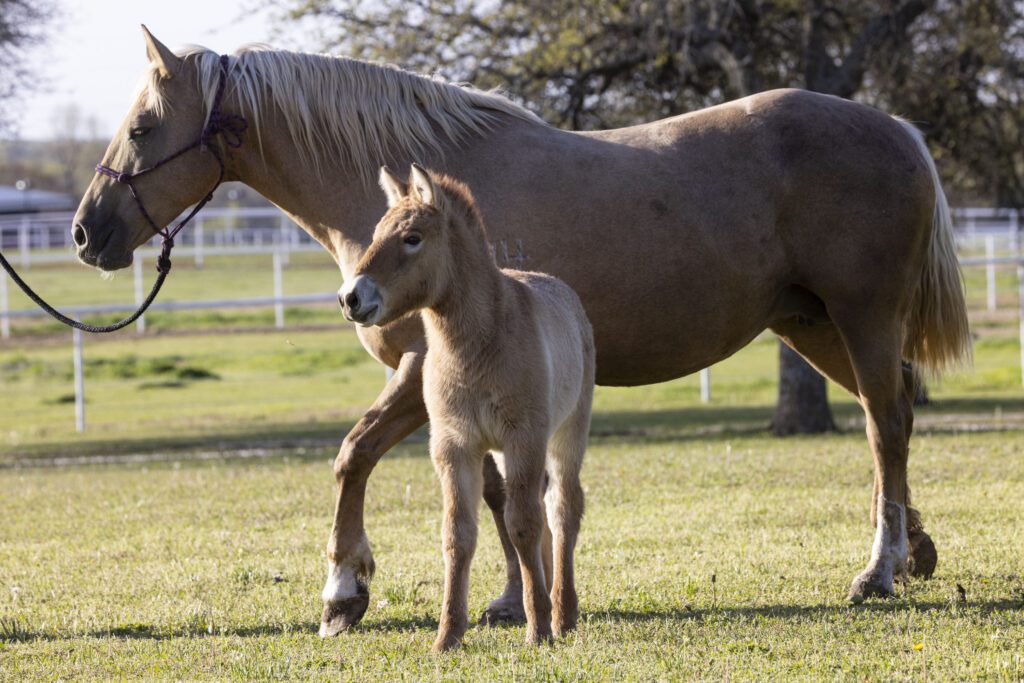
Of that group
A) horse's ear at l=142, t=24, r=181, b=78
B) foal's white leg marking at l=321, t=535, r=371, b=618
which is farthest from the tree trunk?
horse's ear at l=142, t=24, r=181, b=78

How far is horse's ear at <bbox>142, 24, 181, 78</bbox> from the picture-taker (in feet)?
19.9

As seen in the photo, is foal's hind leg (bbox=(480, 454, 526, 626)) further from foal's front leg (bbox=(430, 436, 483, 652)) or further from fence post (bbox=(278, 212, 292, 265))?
fence post (bbox=(278, 212, 292, 265))

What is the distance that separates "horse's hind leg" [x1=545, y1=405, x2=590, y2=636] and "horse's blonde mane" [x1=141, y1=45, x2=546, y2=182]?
1701 millimetres

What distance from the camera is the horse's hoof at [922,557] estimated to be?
21.0 feet

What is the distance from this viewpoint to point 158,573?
23.2ft

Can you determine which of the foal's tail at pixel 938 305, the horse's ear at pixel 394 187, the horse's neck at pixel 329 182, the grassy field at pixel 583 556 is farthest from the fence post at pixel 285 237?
the horse's ear at pixel 394 187

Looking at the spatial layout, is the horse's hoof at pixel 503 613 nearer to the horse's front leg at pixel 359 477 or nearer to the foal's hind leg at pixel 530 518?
the horse's front leg at pixel 359 477

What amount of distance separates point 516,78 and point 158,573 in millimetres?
7875

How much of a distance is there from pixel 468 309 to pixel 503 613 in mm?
1658

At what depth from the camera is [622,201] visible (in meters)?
6.35

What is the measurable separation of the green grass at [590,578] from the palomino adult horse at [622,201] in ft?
1.61

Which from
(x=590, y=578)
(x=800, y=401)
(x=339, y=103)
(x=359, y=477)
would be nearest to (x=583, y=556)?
(x=590, y=578)

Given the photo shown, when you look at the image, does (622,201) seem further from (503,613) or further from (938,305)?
(503,613)

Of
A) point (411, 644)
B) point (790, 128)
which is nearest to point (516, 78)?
point (790, 128)
